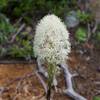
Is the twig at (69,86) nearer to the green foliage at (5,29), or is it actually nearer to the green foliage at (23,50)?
the green foliage at (23,50)

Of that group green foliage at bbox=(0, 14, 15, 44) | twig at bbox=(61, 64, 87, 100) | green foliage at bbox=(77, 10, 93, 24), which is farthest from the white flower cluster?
green foliage at bbox=(77, 10, 93, 24)

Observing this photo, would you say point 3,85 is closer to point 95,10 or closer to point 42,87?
point 42,87

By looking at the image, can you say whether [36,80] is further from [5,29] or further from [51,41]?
[51,41]

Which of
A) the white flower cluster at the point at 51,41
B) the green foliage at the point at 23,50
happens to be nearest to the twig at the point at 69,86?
the green foliage at the point at 23,50

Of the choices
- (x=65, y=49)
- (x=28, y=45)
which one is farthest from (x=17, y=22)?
(x=65, y=49)

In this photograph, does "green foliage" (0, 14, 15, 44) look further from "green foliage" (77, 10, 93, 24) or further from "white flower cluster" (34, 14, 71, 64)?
"white flower cluster" (34, 14, 71, 64)

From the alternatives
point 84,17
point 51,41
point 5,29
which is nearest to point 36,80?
point 5,29

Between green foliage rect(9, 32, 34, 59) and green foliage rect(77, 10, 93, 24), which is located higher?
green foliage rect(77, 10, 93, 24)
